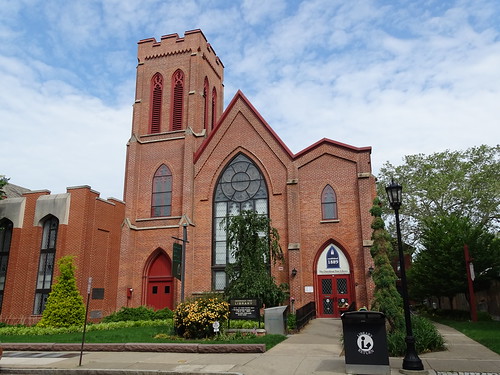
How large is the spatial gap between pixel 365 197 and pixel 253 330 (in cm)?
1160

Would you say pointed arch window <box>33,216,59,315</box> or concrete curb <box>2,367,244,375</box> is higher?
pointed arch window <box>33,216,59,315</box>

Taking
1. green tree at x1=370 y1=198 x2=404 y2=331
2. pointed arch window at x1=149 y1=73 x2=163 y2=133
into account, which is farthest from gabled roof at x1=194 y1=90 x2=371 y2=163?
green tree at x1=370 y1=198 x2=404 y2=331

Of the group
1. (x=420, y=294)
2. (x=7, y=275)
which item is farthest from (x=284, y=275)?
(x=7, y=275)

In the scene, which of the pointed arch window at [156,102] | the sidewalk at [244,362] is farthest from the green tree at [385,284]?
the pointed arch window at [156,102]

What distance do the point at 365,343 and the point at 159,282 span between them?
20.5m

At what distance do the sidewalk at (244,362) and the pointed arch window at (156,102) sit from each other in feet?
65.1

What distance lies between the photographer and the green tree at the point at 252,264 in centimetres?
1977

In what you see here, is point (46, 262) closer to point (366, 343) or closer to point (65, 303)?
point (65, 303)

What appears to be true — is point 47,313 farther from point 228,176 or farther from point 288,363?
point 288,363

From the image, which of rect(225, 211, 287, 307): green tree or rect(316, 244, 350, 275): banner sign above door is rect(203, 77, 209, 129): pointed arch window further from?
rect(316, 244, 350, 275): banner sign above door

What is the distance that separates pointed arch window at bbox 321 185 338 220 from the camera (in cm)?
2569

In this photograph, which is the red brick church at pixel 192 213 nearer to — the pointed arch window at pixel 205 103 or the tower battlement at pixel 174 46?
the tower battlement at pixel 174 46

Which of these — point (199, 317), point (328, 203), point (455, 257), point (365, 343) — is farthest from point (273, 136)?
point (365, 343)

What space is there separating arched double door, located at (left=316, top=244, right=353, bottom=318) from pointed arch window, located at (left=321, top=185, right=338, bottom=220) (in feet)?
5.87
